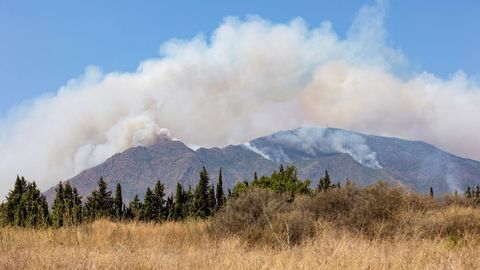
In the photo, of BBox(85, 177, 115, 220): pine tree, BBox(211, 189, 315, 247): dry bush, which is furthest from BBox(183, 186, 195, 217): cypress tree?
BBox(85, 177, 115, 220): pine tree

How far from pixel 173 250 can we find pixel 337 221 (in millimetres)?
6382

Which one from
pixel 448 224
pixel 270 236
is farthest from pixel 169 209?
pixel 448 224

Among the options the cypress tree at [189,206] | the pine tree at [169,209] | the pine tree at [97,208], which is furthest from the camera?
the cypress tree at [189,206]

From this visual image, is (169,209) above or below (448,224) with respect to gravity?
above

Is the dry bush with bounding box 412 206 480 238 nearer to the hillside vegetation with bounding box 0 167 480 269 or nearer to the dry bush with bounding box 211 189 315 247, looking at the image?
the hillside vegetation with bounding box 0 167 480 269

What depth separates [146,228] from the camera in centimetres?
1579

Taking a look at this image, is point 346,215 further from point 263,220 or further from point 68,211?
point 68,211

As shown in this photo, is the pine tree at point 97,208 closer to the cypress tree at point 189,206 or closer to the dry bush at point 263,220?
the cypress tree at point 189,206

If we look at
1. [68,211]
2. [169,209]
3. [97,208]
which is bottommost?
[169,209]

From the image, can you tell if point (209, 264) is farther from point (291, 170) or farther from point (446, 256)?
point (291, 170)

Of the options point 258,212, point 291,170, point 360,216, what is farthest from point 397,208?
point 291,170

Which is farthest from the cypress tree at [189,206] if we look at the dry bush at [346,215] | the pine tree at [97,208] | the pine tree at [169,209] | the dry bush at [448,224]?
the dry bush at [448,224]

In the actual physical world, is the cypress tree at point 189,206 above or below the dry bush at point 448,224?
above

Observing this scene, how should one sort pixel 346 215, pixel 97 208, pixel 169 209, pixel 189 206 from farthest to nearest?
pixel 97 208 < pixel 189 206 < pixel 346 215 < pixel 169 209
